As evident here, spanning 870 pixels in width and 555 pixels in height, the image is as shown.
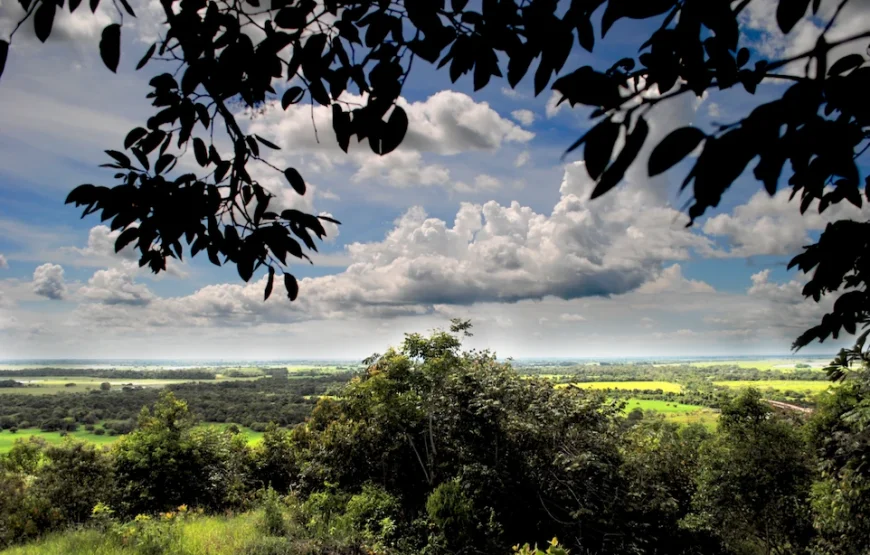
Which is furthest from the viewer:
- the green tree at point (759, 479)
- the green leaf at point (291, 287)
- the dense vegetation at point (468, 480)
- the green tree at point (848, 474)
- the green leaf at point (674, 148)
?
the green tree at point (759, 479)

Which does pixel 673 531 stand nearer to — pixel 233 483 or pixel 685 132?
pixel 233 483

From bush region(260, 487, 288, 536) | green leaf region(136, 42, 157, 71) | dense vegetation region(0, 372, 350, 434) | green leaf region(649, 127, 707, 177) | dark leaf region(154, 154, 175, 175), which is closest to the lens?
green leaf region(649, 127, 707, 177)

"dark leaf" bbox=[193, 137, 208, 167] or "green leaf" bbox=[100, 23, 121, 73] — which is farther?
"dark leaf" bbox=[193, 137, 208, 167]

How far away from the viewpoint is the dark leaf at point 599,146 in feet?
2.02

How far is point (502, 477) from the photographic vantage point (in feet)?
30.4

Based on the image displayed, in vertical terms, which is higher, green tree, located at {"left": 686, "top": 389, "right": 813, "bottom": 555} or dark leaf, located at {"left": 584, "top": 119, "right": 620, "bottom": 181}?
dark leaf, located at {"left": 584, "top": 119, "right": 620, "bottom": 181}

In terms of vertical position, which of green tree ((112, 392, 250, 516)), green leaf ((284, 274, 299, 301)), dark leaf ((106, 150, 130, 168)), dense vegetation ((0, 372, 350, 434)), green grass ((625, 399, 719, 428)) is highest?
dark leaf ((106, 150, 130, 168))

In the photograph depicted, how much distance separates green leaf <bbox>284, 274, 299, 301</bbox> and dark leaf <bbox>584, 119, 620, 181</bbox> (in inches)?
46.8

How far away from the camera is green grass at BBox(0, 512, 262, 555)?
6949 mm

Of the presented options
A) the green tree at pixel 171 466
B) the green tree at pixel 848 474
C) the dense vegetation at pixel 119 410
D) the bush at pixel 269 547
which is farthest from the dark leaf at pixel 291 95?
the dense vegetation at pixel 119 410

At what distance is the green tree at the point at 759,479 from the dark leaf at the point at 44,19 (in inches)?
498

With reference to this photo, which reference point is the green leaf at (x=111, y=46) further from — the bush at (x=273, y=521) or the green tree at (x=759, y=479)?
the green tree at (x=759, y=479)

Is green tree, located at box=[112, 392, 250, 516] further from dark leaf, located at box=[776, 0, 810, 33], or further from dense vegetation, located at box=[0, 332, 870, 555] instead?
dark leaf, located at box=[776, 0, 810, 33]

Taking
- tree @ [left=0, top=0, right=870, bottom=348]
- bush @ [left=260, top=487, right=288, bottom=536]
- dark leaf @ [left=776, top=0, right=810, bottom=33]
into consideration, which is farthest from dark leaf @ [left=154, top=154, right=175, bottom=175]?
bush @ [left=260, top=487, right=288, bottom=536]
